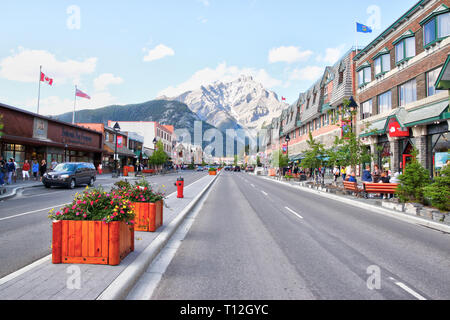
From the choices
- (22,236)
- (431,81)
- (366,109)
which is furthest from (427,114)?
(22,236)

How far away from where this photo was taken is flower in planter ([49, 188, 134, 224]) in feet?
14.1

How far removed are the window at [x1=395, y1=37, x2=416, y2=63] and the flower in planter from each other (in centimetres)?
2232

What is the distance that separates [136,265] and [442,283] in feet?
15.3

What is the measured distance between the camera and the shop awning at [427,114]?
50.1 ft

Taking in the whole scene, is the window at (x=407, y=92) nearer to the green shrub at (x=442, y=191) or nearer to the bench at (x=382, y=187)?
the bench at (x=382, y=187)

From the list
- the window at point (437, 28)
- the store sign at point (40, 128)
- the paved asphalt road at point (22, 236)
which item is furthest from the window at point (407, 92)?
the store sign at point (40, 128)

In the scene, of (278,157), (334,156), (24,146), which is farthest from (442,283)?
(278,157)

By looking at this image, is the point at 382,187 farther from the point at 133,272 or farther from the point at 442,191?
the point at 133,272

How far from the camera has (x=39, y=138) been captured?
27047 millimetres

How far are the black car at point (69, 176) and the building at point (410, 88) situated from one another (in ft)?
65.5

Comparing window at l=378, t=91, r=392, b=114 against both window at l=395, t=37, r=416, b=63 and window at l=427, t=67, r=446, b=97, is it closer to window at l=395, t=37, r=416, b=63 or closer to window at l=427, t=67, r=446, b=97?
window at l=395, t=37, r=416, b=63

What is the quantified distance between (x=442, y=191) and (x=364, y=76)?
798 inches

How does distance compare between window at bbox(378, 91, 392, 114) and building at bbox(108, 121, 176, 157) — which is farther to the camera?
building at bbox(108, 121, 176, 157)

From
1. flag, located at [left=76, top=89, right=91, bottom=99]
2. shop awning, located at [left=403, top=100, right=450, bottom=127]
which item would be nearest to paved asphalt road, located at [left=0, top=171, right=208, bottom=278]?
shop awning, located at [left=403, top=100, right=450, bottom=127]
